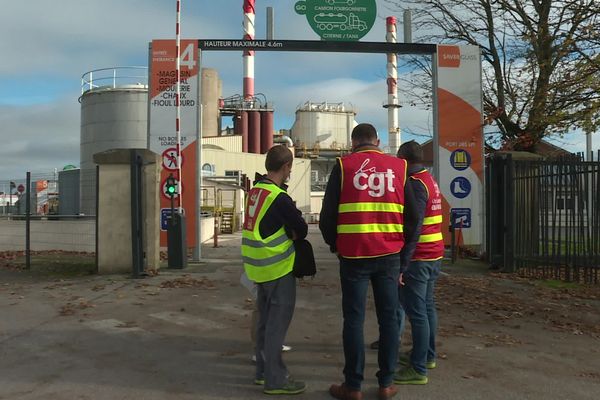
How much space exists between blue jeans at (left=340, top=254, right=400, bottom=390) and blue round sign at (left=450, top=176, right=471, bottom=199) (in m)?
9.31

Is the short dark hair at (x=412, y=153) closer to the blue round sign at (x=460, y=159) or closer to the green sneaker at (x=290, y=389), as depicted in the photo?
the green sneaker at (x=290, y=389)

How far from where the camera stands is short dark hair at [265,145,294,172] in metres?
4.38

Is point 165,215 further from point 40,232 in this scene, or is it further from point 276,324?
point 276,324

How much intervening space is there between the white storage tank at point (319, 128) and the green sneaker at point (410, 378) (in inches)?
2379

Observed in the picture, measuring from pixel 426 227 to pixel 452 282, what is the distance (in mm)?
5484

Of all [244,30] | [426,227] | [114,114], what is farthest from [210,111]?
[426,227]

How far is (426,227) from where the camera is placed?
4.68 m

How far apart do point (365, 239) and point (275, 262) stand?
2.38ft

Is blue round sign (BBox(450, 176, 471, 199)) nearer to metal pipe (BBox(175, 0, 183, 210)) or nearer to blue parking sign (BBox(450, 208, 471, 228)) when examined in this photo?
blue parking sign (BBox(450, 208, 471, 228))

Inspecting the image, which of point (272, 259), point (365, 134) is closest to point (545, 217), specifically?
point (365, 134)

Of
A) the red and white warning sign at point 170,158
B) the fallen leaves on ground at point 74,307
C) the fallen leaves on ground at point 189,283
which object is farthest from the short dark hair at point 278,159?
the red and white warning sign at point 170,158

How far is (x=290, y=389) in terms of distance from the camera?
13.9 ft

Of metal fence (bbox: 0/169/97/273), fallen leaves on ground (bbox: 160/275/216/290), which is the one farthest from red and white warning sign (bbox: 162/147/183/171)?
fallen leaves on ground (bbox: 160/275/216/290)

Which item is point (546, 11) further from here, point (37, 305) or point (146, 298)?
point (37, 305)
